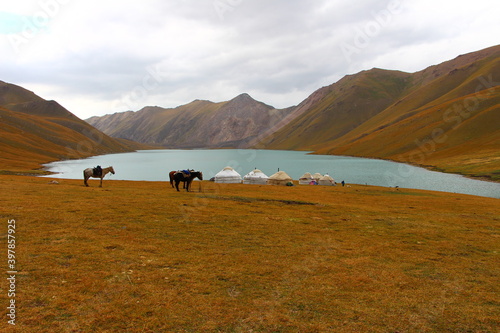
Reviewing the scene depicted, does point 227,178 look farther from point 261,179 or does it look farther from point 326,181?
point 326,181

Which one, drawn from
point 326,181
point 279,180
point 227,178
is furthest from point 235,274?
point 326,181

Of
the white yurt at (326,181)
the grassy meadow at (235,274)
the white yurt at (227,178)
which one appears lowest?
the grassy meadow at (235,274)

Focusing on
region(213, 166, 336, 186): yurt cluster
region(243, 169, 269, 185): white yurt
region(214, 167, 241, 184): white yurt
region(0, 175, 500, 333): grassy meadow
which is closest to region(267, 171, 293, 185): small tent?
region(213, 166, 336, 186): yurt cluster

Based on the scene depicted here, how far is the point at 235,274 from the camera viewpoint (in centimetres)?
1109

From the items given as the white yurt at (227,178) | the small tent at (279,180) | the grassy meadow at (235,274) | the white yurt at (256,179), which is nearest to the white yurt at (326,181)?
the small tent at (279,180)

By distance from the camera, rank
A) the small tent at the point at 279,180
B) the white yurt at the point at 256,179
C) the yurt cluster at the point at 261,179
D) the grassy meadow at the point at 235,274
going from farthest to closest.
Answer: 1. the white yurt at the point at 256,179
2. the yurt cluster at the point at 261,179
3. the small tent at the point at 279,180
4. the grassy meadow at the point at 235,274

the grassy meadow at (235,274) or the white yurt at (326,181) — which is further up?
the white yurt at (326,181)

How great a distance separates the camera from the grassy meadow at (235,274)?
8133 mm

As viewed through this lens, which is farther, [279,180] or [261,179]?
[261,179]

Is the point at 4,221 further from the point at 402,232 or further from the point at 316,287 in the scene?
the point at 402,232

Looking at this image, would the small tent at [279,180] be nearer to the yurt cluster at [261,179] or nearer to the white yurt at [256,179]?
the yurt cluster at [261,179]

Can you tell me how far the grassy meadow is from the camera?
8.13 metres

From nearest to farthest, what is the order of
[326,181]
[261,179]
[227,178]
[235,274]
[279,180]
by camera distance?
[235,274] → [279,180] → [227,178] → [261,179] → [326,181]

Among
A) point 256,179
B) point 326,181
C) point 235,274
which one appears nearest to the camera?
point 235,274
